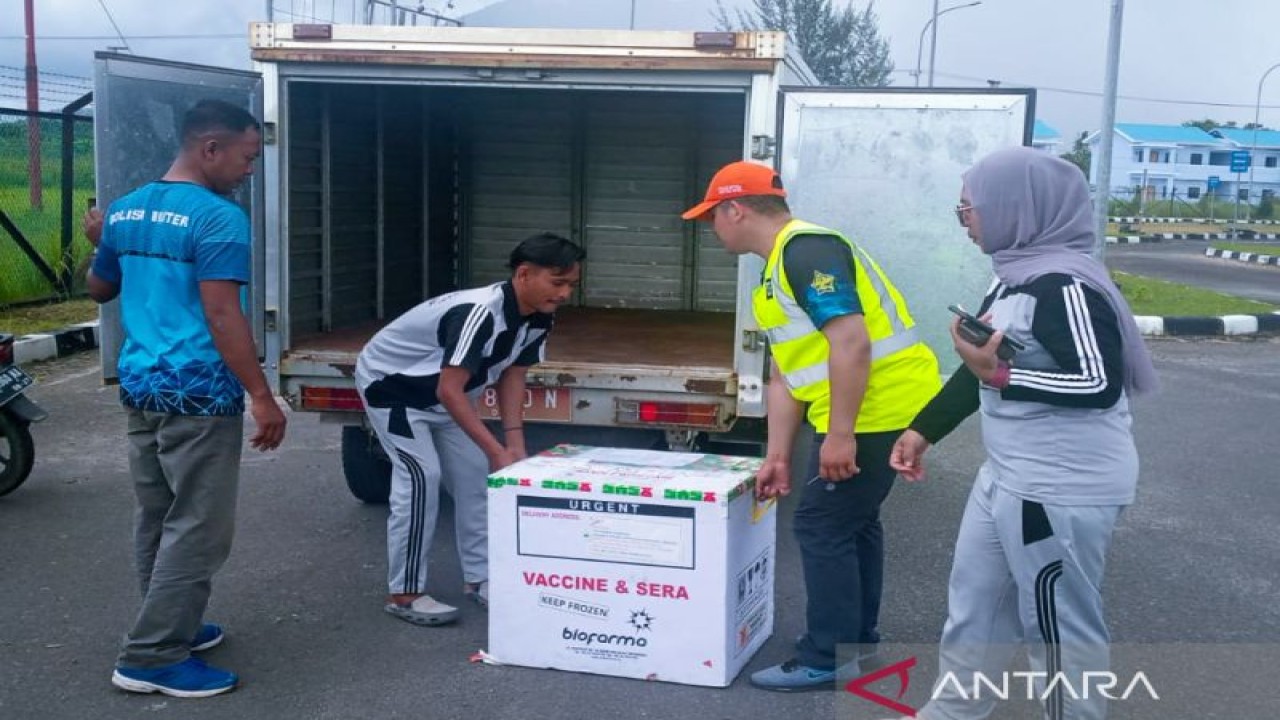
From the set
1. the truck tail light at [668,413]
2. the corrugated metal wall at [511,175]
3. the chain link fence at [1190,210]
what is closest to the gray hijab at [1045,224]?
the truck tail light at [668,413]

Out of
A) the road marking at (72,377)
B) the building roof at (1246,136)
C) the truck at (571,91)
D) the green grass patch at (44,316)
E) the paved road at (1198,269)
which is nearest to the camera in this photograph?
the truck at (571,91)

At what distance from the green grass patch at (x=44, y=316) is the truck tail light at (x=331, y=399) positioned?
638cm

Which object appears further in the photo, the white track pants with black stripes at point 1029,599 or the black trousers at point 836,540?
the black trousers at point 836,540

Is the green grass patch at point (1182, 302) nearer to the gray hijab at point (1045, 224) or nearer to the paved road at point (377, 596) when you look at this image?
the paved road at point (377, 596)

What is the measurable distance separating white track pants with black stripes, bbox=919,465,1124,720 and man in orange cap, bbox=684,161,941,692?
1.77 feet

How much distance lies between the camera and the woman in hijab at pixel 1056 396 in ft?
10.0

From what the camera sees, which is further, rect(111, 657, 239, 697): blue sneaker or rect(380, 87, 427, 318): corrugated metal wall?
rect(380, 87, 427, 318): corrugated metal wall

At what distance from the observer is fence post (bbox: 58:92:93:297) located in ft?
41.0

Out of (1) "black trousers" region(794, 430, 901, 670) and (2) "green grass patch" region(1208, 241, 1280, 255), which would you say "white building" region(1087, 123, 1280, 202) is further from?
(1) "black trousers" region(794, 430, 901, 670)

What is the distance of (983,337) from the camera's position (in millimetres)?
3113

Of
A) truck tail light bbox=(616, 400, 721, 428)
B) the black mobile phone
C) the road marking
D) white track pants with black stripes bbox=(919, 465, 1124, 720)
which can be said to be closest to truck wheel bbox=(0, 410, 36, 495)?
truck tail light bbox=(616, 400, 721, 428)

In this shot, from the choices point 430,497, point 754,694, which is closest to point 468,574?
point 430,497

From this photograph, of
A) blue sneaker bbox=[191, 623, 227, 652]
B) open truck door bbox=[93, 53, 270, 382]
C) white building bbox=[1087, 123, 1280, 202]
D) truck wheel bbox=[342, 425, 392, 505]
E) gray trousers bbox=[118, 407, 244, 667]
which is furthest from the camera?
white building bbox=[1087, 123, 1280, 202]

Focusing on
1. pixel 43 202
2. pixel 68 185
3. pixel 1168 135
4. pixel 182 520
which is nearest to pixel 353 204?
pixel 182 520
